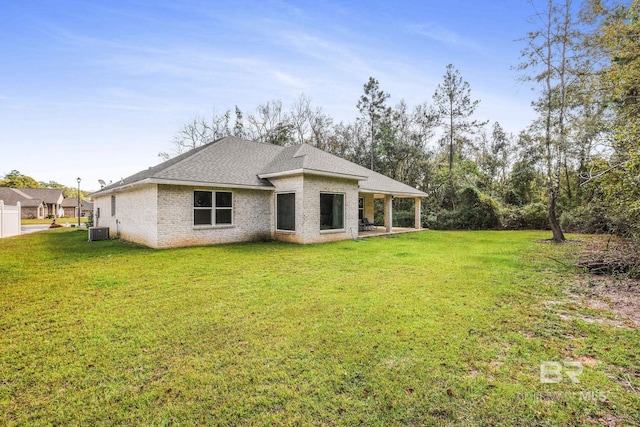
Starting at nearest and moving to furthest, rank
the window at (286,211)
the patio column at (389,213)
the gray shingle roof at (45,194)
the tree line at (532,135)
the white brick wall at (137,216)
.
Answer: the tree line at (532,135), the white brick wall at (137,216), the window at (286,211), the patio column at (389,213), the gray shingle roof at (45,194)

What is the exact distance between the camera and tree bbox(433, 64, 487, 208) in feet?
83.6

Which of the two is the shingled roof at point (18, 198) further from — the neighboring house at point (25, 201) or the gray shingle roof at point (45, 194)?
the gray shingle roof at point (45, 194)

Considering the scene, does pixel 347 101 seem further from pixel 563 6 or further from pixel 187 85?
pixel 563 6

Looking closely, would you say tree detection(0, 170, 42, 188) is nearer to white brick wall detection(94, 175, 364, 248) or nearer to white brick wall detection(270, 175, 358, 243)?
white brick wall detection(94, 175, 364, 248)

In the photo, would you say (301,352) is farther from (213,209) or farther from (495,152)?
(495,152)

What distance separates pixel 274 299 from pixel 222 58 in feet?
50.8

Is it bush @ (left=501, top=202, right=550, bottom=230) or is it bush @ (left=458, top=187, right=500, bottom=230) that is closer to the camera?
bush @ (left=501, top=202, right=550, bottom=230)

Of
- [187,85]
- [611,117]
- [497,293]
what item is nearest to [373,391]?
[497,293]

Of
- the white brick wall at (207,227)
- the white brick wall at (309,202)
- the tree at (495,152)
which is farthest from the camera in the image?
the tree at (495,152)

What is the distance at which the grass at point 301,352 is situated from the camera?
2.29m

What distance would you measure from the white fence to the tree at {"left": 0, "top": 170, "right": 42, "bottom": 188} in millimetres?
55487

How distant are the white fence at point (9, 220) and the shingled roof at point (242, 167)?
5.60m

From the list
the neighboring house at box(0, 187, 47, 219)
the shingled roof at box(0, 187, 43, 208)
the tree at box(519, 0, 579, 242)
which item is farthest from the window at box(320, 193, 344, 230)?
the neighboring house at box(0, 187, 47, 219)

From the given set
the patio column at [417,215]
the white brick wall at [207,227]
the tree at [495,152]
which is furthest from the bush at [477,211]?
the white brick wall at [207,227]
